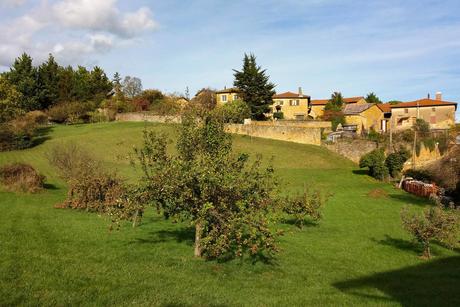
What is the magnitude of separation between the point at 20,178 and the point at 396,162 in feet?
134

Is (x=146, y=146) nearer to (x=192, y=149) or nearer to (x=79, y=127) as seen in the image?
A: (x=192, y=149)

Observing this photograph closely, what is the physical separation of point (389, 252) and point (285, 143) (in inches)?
1735

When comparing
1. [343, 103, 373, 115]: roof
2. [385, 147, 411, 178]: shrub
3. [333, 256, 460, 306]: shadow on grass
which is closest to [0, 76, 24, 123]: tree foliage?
[385, 147, 411, 178]: shrub

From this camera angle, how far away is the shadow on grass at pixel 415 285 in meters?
12.1

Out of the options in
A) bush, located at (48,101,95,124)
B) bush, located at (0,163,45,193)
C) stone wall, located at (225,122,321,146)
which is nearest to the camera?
bush, located at (0,163,45,193)

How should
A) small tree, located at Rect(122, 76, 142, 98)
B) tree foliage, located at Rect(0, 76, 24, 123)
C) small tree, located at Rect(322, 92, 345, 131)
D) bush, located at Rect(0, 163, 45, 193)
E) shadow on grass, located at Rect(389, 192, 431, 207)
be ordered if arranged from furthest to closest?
small tree, located at Rect(122, 76, 142, 98) → small tree, located at Rect(322, 92, 345, 131) → tree foliage, located at Rect(0, 76, 24, 123) → shadow on grass, located at Rect(389, 192, 431, 207) → bush, located at Rect(0, 163, 45, 193)

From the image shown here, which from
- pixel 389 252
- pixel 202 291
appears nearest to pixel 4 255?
pixel 202 291

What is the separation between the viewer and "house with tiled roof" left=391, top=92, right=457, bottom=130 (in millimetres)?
72812

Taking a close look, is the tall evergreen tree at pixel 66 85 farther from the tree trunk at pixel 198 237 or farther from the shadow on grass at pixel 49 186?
the tree trunk at pixel 198 237

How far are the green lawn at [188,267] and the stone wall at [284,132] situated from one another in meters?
35.5

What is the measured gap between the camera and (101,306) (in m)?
10.1

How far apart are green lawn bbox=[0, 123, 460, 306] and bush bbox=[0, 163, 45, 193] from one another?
165 centimetres

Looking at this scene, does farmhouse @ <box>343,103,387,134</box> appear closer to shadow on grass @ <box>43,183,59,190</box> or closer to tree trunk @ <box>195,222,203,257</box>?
shadow on grass @ <box>43,183,59,190</box>

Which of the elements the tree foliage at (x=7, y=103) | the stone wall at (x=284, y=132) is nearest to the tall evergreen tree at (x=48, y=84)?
the tree foliage at (x=7, y=103)
